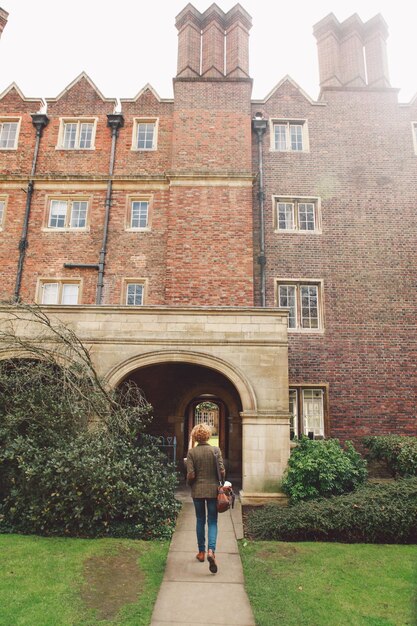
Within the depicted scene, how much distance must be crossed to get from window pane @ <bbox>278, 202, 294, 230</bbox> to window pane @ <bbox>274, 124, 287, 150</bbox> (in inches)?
96.4

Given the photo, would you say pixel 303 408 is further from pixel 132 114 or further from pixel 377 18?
pixel 377 18

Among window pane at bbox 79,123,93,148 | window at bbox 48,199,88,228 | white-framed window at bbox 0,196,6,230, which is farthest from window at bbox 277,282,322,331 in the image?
white-framed window at bbox 0,196,6,230

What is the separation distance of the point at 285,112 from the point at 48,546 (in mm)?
16470

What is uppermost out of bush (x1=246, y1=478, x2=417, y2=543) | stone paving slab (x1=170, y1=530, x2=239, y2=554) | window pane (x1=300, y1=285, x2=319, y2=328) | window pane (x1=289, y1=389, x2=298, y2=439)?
window pane (x1=300, y1=285, x2=319, y2=328)

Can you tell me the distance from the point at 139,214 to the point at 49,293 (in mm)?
4460

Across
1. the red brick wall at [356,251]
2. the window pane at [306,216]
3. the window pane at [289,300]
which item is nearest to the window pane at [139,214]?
the red brick wall at [356,251]

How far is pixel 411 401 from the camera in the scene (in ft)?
45.1

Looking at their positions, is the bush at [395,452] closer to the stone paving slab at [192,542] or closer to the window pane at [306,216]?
the stone paving slab at [192,542]

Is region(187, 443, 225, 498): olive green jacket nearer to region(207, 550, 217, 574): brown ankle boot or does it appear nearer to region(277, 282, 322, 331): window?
region(207, 550, 217, 574): brown ankle boot

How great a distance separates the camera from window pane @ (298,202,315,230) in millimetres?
15586

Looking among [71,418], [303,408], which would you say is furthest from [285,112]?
[71,418]

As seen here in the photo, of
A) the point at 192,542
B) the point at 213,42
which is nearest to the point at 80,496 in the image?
the point at 192,542

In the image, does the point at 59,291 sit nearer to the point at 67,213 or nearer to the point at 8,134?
the point at 67,213

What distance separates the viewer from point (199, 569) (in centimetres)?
602
